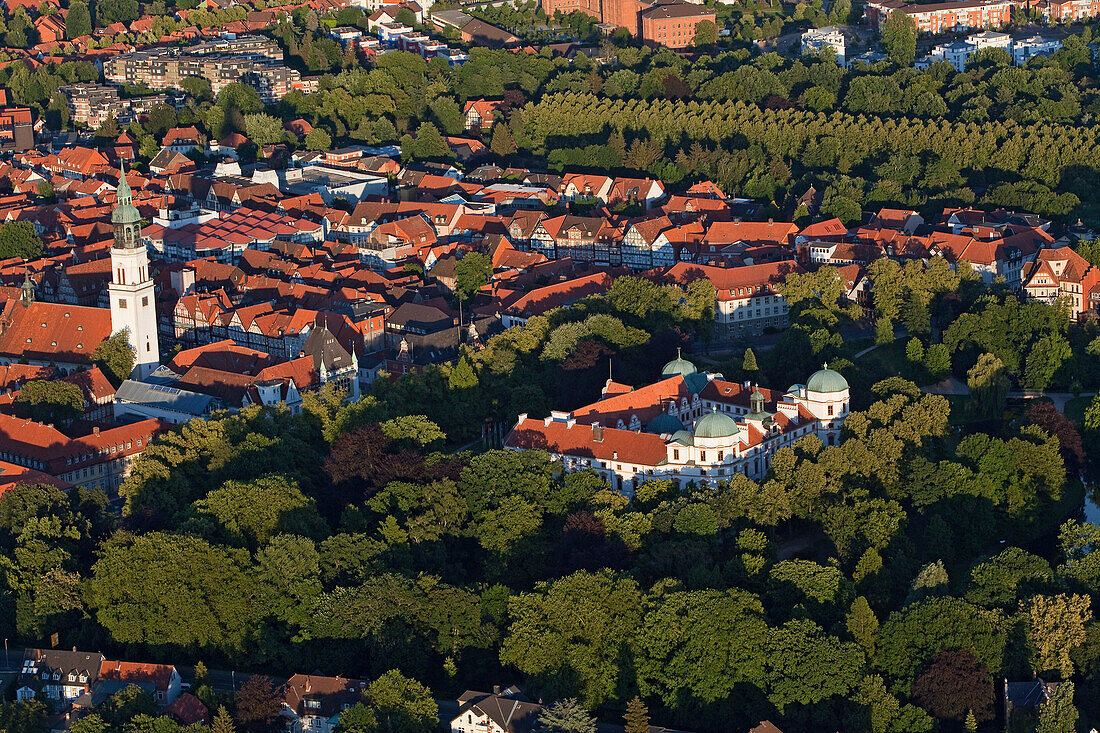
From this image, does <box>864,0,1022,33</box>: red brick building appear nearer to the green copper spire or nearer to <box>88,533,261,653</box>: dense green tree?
the green copper spire

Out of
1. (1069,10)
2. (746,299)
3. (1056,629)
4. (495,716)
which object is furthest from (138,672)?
(1069,10)

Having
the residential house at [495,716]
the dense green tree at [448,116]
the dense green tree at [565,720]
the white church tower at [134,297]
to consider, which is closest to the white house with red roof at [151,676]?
the residential house at [495,716]

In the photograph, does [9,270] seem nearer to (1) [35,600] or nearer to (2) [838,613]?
(1) [35,600]

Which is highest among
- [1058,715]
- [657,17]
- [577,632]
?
[577,632]

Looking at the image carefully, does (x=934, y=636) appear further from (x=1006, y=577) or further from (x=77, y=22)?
(x=77, y=22)

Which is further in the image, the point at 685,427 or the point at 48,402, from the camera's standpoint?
the point at 48,402

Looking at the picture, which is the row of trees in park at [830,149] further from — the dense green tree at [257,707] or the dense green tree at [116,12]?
the dense green tree at [257,707]

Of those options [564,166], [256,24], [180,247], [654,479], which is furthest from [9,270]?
[256,24]
